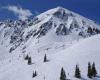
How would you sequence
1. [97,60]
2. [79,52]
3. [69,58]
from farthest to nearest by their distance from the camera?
[79,52] → [69,58] → [97,60]

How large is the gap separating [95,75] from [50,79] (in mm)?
21827

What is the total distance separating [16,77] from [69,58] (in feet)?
113

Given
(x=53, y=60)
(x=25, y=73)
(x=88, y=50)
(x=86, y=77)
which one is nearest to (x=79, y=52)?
(x=88, y=50)

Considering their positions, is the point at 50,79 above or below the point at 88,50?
below

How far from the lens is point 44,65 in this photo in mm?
171875

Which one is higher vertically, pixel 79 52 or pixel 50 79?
pixel 79 52

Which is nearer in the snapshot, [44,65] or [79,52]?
[44,65]

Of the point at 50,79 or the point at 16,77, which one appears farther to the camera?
the point at 16,77

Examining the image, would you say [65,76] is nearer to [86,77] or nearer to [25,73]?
[86,77]

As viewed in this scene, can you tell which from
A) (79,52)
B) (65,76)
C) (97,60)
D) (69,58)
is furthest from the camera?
(79,52)

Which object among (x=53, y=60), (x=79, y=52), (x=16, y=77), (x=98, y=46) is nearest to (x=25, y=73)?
(x=16, y=77)

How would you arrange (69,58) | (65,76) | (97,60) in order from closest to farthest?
(65,76) < (97,60) < (69,58)

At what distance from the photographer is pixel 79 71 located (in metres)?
138

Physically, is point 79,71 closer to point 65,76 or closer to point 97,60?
point 65,76
